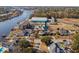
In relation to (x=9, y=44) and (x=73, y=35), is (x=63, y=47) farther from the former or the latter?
(x=9, y=44)

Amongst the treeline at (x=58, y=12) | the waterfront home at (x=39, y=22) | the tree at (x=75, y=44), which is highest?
the treeline at (x=58, y=12)

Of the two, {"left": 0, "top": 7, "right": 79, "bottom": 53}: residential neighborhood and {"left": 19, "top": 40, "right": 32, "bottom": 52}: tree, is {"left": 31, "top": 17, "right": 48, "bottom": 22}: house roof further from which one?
{"left": 19, "top": 40, "right": 32, "bottom": 52}: tree

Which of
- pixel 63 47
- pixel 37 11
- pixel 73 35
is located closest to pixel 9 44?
pixel 37 11

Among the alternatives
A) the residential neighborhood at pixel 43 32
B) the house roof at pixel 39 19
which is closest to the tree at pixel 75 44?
the residential neighborhood at pixel 43 32

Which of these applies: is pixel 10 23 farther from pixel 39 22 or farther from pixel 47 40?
pixel 47 40

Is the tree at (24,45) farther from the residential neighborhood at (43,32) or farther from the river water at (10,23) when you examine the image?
the river water at (10,23)

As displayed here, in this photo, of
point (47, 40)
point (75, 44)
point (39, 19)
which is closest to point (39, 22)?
point (39, 19)

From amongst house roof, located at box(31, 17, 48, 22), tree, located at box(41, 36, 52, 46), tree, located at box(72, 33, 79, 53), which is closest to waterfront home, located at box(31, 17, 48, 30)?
house roof, located at box(31, 17, 48, 22)
